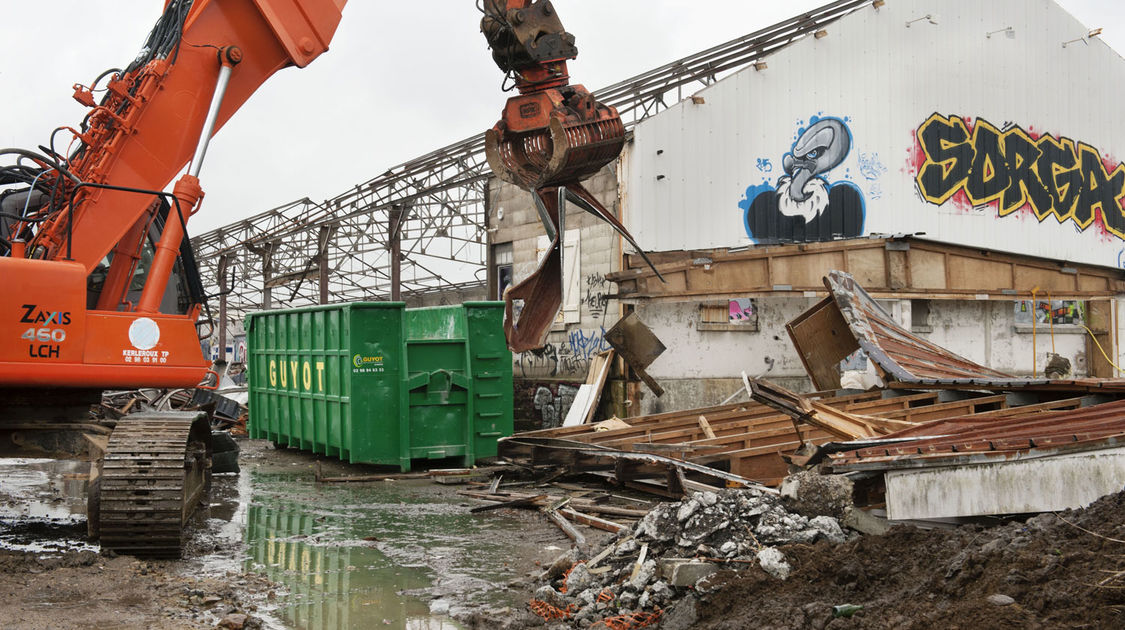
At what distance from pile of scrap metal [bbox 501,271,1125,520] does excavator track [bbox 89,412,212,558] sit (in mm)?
4496

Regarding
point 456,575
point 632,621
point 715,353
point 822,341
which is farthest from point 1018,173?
point 632,621

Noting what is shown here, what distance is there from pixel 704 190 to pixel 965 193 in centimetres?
539

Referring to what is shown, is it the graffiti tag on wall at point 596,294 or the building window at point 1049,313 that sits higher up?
the graffiti tag on wall at point 596,294

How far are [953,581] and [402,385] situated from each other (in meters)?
9.36

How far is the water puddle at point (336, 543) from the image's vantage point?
6527 millimetres

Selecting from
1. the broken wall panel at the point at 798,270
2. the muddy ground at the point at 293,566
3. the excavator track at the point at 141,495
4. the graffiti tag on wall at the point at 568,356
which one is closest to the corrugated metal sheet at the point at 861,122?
the broken wall panel at the point at 798,270

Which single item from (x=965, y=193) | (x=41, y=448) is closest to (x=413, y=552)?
(x=41, y=448)

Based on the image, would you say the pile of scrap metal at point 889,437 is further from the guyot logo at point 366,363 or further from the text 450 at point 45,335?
the text 450 at point 45,335

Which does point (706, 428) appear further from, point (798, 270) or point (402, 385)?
point (798, 270)

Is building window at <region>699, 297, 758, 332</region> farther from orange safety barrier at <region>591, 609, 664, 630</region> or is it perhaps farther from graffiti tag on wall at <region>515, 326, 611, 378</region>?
orange safety barrier at <region>591, 609, 664, 630</region>

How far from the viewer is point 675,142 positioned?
16688mm

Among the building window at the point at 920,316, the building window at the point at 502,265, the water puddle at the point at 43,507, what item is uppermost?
the building window at the point at 502,265

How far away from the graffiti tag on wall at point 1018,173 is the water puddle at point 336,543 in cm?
1158

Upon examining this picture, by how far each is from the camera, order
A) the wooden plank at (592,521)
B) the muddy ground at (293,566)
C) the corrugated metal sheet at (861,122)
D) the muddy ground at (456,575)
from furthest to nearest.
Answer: the corrugated metal sheet at (861,122) < the wooden plank at (592,521) < the muddy ground at (293,566) < the muddy ground at (456,575)
